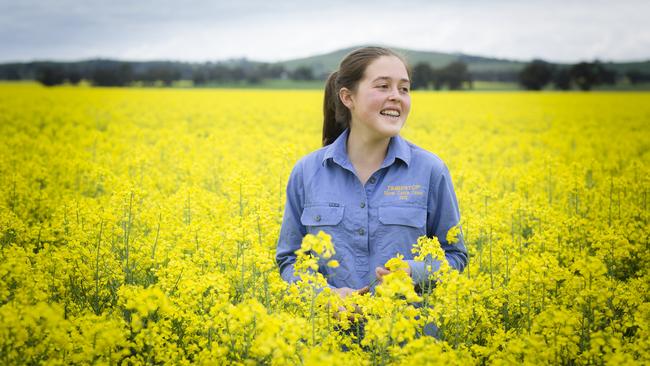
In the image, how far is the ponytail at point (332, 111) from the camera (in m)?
3.74

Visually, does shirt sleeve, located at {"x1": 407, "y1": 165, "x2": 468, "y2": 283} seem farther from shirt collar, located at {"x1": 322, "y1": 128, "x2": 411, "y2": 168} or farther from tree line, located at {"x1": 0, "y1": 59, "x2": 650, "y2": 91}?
tree line, located at {"x1": 0, "y1": 59, "x2": 650, "y2": 91}

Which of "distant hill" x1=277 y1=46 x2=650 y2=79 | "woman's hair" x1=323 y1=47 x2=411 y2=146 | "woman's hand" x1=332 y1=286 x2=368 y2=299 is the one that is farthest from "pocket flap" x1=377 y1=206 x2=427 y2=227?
"distant hill" x1=277 y1=46 x2=650 y2=79

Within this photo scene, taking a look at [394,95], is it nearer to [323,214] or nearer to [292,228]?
[323,214]

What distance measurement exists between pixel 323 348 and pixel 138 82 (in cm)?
6545

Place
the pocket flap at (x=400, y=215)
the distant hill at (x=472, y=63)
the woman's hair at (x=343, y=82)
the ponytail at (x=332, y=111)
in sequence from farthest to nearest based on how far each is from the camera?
the distant hill at (x=472, y=63)
the ponytail at (x=332, y=111)
the woman's hair at (x=343, y=82)
the pocket flap at (x=400, y=215)

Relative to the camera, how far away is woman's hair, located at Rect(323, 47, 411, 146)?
3350 mm

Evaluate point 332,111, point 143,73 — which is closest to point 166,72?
point 143,73

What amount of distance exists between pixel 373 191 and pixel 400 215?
0.26 m

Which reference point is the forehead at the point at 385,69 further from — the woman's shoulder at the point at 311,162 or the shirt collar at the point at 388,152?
the woman's shoulder at the point at 311,162

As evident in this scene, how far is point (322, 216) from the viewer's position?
3.32m

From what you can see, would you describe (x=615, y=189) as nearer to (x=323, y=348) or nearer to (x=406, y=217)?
(x=406, y=217)

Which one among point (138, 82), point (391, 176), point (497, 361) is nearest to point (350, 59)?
point (391, 176)

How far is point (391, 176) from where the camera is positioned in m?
3.35

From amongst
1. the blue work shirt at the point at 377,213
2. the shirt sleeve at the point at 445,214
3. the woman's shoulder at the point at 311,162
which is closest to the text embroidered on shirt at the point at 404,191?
the blue work shirt at the point at 377,213
